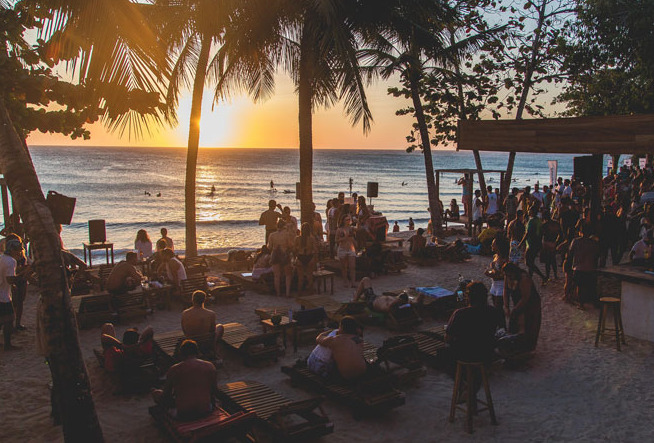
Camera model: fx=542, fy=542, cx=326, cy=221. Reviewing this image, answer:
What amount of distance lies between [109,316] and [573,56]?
64.9ft

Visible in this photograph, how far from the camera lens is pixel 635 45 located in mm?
21453

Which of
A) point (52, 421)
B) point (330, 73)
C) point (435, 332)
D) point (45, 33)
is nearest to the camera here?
point (45, 33)

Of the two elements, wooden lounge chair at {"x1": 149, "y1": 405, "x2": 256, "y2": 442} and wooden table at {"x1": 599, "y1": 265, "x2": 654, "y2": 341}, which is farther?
wooden table at {"x1": 599, "y1": 265, "x2": 654, "y2": 341}

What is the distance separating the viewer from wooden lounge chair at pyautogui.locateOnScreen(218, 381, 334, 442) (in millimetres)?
5547

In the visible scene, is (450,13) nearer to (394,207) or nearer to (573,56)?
(573,56)

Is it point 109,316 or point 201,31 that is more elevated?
point 201,31

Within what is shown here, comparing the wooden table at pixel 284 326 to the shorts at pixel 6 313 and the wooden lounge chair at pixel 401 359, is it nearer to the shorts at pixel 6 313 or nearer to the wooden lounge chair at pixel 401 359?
the wooden lounge chair at pixel 401 359

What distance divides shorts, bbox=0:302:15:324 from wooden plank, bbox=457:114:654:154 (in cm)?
846

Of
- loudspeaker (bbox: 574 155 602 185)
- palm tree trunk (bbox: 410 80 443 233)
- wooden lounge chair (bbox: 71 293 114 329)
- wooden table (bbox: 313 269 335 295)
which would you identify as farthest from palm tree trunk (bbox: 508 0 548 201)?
wooden lounge chair (bbox: 71 293 114 329)

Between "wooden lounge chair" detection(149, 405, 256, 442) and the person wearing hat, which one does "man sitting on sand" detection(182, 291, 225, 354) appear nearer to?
"wooden lounge chair" detection(149, 405, 256, 442)

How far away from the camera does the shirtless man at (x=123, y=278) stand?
33.2 ft

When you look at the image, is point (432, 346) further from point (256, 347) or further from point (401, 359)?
point (256, 347)

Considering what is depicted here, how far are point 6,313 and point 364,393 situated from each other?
5770mm

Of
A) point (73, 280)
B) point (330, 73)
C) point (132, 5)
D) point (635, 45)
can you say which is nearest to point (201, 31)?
point (330, 73)
